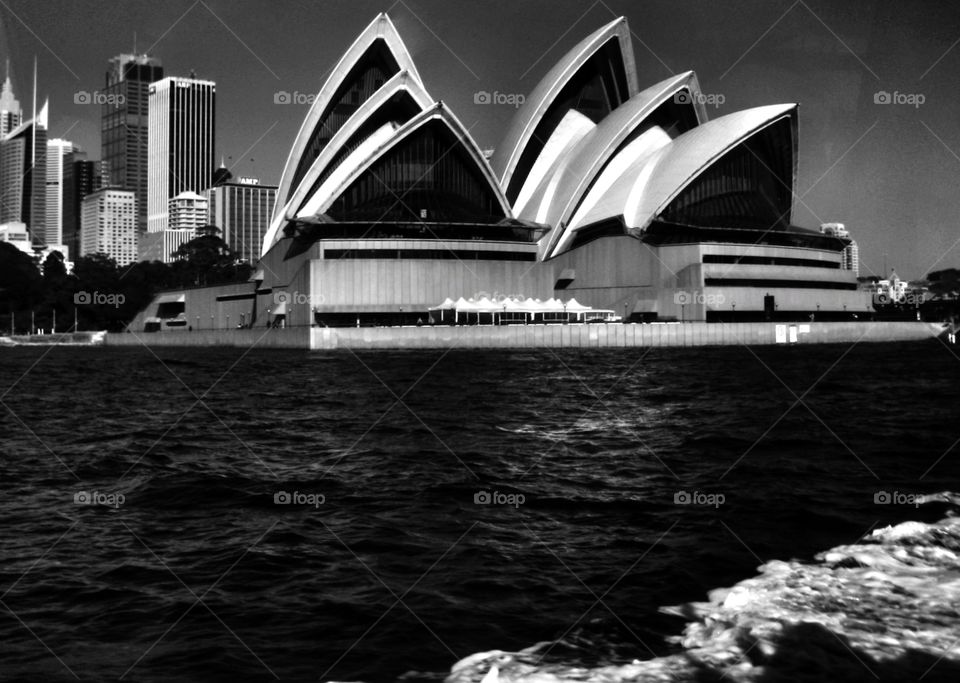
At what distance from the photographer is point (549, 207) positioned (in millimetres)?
77312

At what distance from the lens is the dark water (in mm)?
6102

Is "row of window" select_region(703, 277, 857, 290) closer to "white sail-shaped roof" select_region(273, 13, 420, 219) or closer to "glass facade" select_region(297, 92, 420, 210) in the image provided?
A: "glass facade" select_region(297, 92, 420, 210)

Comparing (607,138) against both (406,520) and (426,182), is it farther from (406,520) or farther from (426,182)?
(406,520)

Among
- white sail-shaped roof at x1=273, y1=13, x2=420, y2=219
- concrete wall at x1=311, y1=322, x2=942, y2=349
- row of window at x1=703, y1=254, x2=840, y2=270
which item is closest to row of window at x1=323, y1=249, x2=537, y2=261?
concrete wall at x1=311, y1=322, x2=942, y2=349

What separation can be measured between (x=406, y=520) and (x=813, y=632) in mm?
4523

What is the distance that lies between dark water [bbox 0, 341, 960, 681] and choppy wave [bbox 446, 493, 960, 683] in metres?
0.23

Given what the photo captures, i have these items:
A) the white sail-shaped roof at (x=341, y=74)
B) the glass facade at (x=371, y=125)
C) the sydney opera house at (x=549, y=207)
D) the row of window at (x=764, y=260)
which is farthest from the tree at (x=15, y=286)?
the row of window at (x=764, y=260)

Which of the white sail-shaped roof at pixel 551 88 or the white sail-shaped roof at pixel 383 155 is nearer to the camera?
the white sail-shaped roof at pixel 383 155

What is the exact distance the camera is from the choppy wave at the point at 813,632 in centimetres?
545

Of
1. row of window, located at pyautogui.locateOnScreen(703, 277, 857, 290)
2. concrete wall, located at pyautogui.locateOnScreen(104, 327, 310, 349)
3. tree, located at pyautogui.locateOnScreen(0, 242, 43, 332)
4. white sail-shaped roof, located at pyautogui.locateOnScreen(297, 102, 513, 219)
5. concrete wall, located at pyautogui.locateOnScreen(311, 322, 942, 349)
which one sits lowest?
concrete wall, located at pyautogui.locateOnScreen(311, 322, 942, 349)

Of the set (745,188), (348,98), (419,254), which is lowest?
(419,254)

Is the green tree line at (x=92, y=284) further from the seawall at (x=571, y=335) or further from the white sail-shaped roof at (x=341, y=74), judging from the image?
the seawall at (x=571, y=335)

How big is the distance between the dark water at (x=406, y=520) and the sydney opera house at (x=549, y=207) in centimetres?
4379

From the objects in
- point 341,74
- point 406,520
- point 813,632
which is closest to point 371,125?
point 341,74
